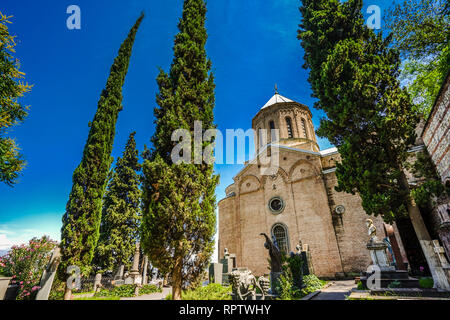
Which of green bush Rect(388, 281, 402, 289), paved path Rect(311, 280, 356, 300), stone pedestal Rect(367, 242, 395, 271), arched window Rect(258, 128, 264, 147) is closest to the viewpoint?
green bush Rect(388, 281, 402, 289)

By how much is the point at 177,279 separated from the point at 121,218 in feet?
42.3

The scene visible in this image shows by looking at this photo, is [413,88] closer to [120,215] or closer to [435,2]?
[435,2]

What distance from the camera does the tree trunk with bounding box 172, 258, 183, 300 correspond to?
5.08 m

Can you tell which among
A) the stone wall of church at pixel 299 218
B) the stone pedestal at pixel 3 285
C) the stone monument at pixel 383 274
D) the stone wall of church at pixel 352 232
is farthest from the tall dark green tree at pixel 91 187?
the stone wall of church at pixel 352 232

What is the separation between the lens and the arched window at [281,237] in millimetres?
15142

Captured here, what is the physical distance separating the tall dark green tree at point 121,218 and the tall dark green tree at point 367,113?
46.8 ft

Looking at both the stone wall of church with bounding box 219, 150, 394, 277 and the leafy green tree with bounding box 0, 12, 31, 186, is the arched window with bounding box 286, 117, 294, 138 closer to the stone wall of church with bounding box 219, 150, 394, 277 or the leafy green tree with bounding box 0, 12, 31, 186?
the stone wall of church with bounding box 219, 150, 394, 277

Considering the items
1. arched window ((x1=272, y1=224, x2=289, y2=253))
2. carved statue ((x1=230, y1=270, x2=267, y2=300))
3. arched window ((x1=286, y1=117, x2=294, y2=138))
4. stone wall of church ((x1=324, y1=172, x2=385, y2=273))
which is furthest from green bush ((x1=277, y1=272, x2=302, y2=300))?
arched window ((x1=286, y1=117, x2=294, y2=138))

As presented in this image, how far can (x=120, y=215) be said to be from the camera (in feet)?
52.6

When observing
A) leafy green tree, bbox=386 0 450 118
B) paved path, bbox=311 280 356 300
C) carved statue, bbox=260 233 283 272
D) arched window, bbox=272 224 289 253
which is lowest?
paved path, bbox=311 280 356 300

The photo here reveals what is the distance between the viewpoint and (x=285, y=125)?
21.1m

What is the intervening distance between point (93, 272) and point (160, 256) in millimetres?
12919

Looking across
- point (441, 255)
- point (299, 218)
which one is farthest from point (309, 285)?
point (299, 218)

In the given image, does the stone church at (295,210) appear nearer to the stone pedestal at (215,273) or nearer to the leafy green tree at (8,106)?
the stone pedestal at (215,273)
